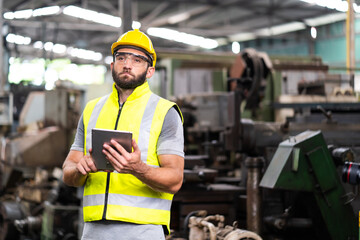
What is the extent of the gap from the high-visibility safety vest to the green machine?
1.54 metres

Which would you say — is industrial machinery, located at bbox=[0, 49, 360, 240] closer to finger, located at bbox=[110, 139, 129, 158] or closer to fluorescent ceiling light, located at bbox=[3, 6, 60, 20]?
finger, located at bbox=[110, 139, 129, 158]

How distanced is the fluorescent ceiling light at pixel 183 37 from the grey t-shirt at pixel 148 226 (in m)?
15.5

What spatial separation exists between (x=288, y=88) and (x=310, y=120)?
→ 12.5 ft

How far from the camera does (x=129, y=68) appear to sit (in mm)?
2488

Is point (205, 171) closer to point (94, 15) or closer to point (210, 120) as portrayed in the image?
point (210, 120)

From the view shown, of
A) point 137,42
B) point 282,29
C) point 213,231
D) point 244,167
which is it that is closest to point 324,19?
point 282,29

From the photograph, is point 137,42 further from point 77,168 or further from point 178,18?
point 178,18

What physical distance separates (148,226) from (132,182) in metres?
0.20

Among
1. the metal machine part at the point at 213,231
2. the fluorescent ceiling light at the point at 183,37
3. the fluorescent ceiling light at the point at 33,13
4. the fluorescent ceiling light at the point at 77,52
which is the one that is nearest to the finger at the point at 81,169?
the metal machine part at the point at 213,231

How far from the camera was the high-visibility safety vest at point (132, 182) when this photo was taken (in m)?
2.38

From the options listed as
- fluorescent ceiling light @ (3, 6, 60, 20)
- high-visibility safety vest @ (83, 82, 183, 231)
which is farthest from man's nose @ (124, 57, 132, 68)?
fluorescent ceiling light @ (3, 6, 60, 20)

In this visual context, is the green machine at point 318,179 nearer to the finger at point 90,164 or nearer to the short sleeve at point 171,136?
the short sleeve at point 171,136

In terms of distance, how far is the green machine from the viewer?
3.81m

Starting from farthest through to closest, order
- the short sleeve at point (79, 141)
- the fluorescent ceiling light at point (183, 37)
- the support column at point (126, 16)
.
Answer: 1. the fluorescent ceiling light at point (183, 37)
2. the support column at point (126, 16)
3. the short sleeve at point (79, 141)
